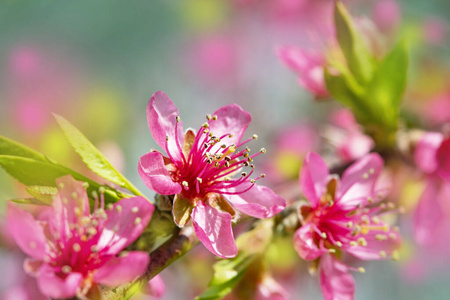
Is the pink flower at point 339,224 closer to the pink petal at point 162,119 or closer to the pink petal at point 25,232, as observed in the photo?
the pink petal at point 162,119

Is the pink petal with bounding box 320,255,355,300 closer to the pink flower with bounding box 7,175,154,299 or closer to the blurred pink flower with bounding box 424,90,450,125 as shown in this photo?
the pink flower with bounding box 7,175,154,299

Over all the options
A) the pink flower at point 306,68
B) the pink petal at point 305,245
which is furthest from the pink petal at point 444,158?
the pink petal at point 305,245

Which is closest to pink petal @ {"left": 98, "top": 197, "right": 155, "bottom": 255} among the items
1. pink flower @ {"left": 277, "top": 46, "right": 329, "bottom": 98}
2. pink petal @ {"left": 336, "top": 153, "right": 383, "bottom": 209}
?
pink petal @ {"left": 336, "top": 153, "right": 383, "bottom": 209}

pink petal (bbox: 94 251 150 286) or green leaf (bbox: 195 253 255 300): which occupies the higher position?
pink petal (bbox: 94 251 150 286)

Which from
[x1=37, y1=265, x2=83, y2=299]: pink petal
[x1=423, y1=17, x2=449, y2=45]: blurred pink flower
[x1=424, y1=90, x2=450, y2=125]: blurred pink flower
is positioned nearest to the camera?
[x1=37, y1=265, x2=83, y2=299]: pink petal

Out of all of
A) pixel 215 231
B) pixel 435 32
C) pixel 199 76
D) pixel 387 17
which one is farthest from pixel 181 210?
pixel 199 76

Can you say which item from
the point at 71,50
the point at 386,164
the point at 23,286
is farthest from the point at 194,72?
the point at 23,286
